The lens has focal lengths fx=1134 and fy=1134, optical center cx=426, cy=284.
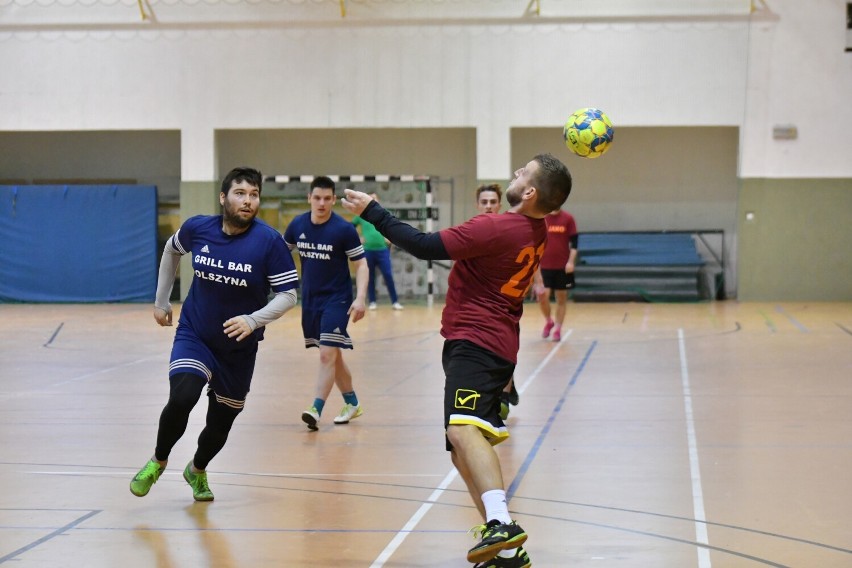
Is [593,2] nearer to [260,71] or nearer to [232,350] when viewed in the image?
[260,71]

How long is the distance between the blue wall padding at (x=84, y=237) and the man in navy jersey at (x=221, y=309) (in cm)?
→ 1857

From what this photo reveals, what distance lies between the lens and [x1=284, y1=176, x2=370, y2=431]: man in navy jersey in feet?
29.9

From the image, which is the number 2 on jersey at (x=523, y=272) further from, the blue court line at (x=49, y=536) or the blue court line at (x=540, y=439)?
the blue court line at (x=49, y=536)

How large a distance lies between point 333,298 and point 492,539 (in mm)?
4662

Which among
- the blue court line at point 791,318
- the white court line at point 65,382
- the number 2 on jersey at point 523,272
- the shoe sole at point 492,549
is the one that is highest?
the number 2 on jersey at point 523,272

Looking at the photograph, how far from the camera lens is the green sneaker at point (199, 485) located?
21.6 feet

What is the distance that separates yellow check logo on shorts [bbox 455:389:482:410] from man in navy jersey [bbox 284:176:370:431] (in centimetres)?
391

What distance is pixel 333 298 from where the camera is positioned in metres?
9.21

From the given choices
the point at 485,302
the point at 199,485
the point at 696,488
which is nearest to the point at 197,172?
the point at 199,485

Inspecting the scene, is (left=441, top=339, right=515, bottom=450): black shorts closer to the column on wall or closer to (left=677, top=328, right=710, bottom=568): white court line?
(left=677, top=328, right=710, bottom=568): white court line

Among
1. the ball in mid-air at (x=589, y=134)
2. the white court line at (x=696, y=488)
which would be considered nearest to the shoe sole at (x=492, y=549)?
the white court line at (x=696, y=488)

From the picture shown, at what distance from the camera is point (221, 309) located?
6.43 m

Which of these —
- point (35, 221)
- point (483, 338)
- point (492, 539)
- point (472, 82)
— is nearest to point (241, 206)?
point (483, 338)

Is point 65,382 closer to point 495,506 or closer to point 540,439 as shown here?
point 540,439
